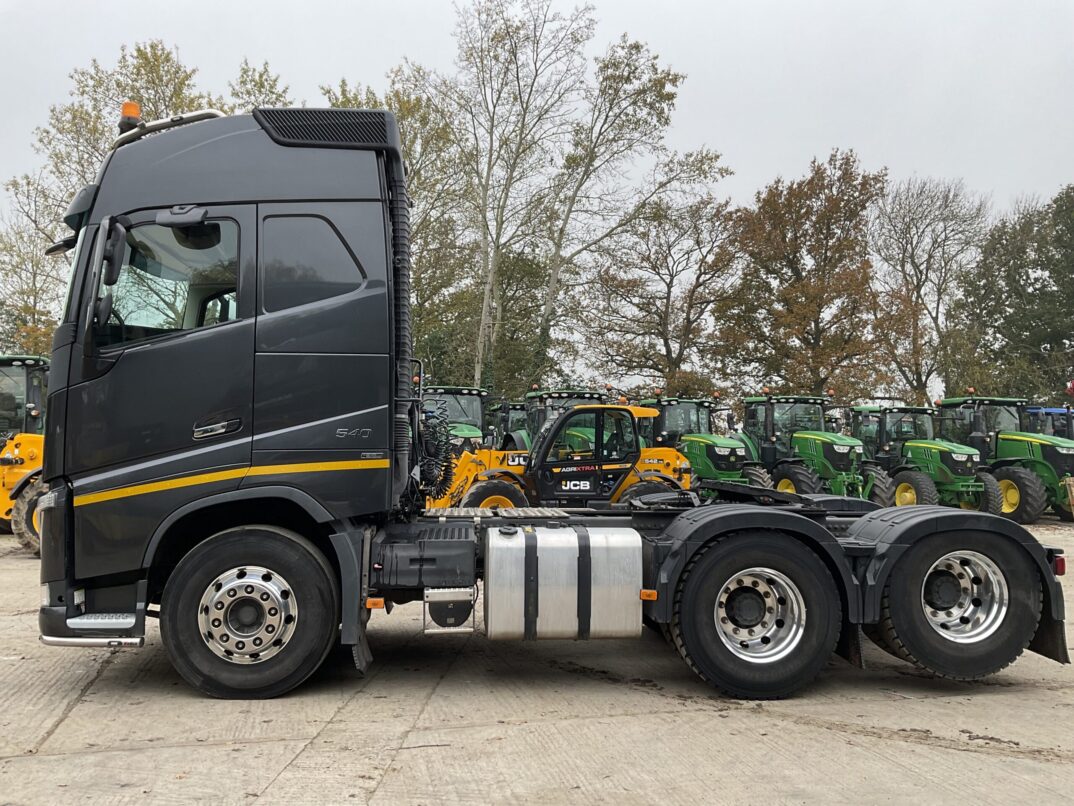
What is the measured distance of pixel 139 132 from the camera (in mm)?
5805

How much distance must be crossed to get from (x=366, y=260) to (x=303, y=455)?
1273 millimetres

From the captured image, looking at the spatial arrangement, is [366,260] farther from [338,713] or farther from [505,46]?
[505,46]

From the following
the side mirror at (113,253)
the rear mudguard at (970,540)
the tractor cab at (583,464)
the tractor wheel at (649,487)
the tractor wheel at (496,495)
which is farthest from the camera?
the tractor cab at (583,464)

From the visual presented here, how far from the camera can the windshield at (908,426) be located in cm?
2248

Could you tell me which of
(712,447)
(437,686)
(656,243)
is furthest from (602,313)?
(437,686)

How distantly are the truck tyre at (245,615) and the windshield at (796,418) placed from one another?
1679 centimetres

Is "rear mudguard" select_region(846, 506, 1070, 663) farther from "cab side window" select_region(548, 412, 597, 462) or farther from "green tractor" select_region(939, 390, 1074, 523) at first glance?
"green tractor" select_region(939, 390, 1074, 523)

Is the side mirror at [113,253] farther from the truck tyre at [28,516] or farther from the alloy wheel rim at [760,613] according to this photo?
the truck tyre at [28,516]

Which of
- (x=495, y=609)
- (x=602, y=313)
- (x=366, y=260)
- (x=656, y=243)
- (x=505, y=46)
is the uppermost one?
(x=505, y=46)

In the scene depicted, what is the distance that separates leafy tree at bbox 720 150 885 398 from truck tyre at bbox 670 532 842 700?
29.1 m

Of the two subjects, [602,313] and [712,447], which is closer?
[712,447]

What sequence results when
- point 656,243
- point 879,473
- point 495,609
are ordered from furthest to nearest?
1. point 656,243
2. point 879,473
3. point 495,609

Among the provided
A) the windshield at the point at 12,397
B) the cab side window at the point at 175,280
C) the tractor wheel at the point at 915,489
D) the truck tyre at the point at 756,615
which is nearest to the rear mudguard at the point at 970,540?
the truck tyre at the point at 756,615

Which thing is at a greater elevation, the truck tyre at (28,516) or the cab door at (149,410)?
the cab door at (149,410)
